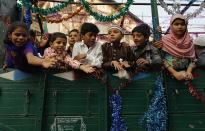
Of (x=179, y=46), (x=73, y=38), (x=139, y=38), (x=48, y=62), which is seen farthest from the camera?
(x=73, y=38)

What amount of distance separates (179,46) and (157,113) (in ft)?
2.66

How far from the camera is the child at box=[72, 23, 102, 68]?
357cm

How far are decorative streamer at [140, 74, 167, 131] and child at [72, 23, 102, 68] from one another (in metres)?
0.68

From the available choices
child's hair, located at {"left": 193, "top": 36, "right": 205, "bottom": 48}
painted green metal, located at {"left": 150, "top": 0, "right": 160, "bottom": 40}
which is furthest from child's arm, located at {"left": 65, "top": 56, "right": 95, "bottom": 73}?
child's hair, located at {"left": 193, "top": 36, "right": 205, "bottom": 48}

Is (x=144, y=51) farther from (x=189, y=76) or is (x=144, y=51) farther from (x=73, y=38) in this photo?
(x=73, y=38)

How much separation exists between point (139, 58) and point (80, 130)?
3.16 ft

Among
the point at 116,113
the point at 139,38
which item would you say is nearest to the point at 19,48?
the point at 116,113

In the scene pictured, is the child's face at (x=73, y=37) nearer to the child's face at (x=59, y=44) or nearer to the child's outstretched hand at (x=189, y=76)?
the child's face at (x=59, y=44)

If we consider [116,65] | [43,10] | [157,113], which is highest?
[43,10]

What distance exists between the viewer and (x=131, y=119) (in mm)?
3244

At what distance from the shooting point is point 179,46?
11.9ft

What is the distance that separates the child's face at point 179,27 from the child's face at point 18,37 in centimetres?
157

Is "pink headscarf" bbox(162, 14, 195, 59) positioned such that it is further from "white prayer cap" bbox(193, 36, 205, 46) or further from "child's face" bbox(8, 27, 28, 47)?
"child's face" bbox(8, 27, 28, 47)

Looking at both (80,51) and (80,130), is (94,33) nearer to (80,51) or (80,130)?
Answer: (80,51)
